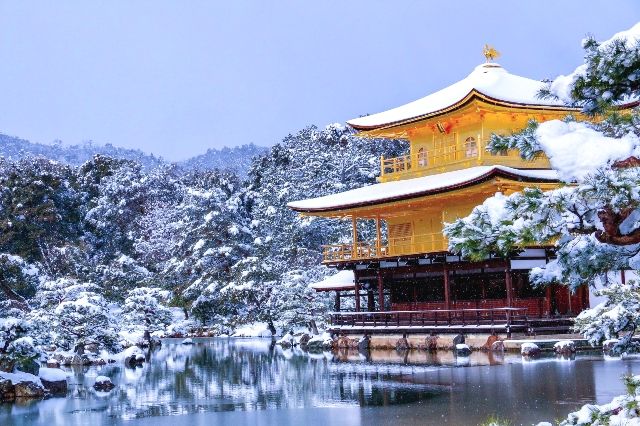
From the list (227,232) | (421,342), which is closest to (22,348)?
(421,342)

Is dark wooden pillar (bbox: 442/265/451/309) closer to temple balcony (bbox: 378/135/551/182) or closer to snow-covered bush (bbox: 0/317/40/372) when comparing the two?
temple balcony (bbox: 378/135/551/182)

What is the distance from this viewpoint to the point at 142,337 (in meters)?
41.6

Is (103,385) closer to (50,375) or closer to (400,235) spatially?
(50,375)

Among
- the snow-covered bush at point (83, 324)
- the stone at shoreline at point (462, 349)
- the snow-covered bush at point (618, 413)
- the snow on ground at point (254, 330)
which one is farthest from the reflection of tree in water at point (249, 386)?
the snow on ground at point (254, 330)

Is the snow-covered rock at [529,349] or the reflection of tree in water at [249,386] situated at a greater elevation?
the snow-covered rock at [529,349]

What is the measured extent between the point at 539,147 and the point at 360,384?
1405cm

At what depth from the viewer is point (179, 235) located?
186ft

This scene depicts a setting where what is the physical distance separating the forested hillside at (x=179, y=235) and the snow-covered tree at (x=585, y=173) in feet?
75.3

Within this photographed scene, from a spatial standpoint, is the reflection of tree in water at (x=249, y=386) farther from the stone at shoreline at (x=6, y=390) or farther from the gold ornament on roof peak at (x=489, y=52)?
the gold ornament on roof peak at (x=489, y=52)

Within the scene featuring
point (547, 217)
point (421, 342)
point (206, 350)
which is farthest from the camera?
point (206, 350)

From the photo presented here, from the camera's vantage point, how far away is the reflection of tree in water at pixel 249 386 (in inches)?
655

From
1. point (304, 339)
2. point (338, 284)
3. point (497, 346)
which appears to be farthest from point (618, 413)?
point (304, 339)

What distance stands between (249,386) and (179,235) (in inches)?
1463

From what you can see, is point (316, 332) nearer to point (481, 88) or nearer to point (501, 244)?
point (481, 88)
